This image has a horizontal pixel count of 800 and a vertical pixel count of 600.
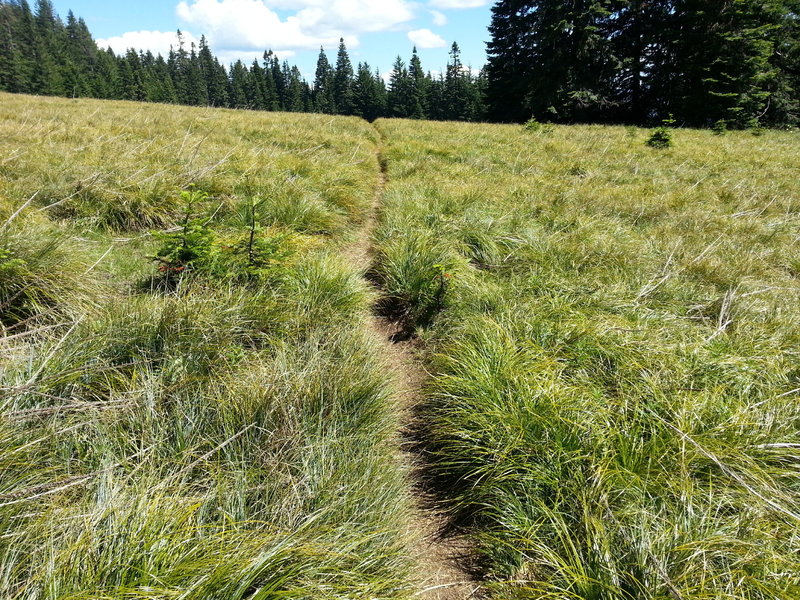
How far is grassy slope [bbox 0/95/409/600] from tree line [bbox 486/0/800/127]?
28.4m

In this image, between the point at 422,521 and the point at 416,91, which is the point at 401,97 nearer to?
the point at 416,91

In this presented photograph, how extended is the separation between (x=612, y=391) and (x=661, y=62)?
33.9 metres

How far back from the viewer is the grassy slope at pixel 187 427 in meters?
1.32

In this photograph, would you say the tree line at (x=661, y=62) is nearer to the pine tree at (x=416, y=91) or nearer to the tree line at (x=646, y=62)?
the tree line at (x=646, y=62)

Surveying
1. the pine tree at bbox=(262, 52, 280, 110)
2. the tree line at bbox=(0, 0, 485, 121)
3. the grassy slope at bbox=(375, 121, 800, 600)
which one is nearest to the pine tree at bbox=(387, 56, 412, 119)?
the tree line at bbox=(0, 0, 485, 121)

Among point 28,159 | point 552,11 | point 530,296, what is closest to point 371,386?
point 530,296

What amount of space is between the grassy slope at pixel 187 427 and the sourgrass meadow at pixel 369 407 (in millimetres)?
13

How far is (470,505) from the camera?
2006 mm

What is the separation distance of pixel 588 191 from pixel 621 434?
6.34 metres

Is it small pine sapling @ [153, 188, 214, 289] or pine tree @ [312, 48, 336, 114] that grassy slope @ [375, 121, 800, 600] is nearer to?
small pine sapling @ [153, 188, 214, 289]

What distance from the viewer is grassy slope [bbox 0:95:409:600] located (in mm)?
1318

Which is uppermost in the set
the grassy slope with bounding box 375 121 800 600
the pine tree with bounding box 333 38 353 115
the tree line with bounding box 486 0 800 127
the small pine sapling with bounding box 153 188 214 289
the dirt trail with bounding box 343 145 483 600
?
the pine tree with bounding box 333 38 353 115

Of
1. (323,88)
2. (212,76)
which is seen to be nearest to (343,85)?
(323,88)

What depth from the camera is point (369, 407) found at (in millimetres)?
2387
